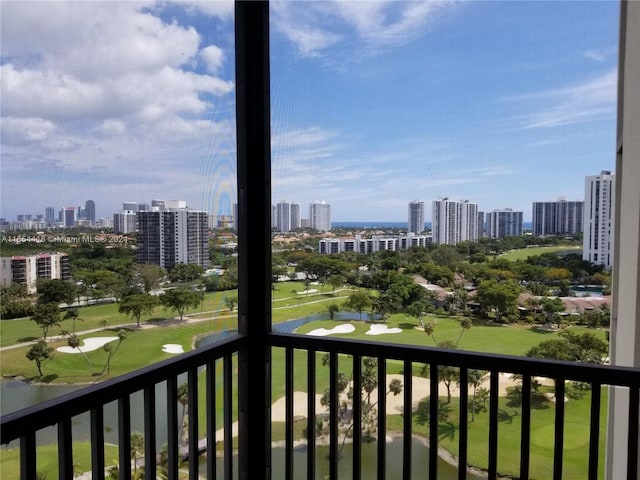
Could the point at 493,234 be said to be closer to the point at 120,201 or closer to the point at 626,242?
the point at 626,242

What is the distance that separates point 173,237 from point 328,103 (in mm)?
1132

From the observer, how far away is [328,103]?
2576 mm

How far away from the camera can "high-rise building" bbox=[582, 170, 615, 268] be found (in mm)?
2195

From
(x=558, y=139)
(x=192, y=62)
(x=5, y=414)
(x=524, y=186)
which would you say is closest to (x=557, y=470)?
(x=524, y=186)

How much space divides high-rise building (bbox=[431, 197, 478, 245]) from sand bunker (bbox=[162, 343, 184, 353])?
1379 mm

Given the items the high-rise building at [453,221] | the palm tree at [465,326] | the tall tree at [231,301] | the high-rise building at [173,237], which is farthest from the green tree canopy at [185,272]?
the palm tree at [465,326]

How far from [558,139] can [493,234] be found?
1.77ft

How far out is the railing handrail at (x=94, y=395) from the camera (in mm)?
1418

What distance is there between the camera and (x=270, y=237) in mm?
2643

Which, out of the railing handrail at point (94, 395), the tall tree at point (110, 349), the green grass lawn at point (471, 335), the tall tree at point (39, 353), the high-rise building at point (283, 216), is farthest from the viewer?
the high-rise building at point (283, 216)

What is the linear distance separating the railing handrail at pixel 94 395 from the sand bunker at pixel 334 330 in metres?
0.56

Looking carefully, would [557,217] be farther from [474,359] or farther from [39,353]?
[39,353]

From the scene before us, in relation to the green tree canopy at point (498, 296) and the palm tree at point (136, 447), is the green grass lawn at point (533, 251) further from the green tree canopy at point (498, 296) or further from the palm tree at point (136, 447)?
the palm tree at point (136, 447)

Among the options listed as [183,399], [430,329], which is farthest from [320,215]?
[183,399]
